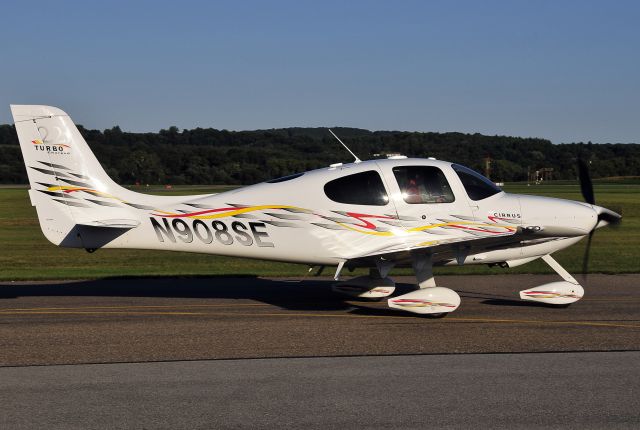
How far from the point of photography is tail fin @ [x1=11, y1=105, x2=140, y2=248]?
12.5 meters

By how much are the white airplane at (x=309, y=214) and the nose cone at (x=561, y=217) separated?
2 cm

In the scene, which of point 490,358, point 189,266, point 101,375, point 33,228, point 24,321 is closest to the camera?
point 101,375

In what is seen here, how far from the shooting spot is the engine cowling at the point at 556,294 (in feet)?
42.2

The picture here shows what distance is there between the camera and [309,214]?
12.8 m

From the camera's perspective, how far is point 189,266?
22.6 m

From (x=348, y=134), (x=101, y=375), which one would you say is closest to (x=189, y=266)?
(x=348, y=134)

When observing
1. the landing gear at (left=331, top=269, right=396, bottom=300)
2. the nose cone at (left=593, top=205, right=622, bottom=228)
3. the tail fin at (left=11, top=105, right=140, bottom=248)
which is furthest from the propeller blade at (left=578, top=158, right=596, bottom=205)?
the tail fin at (left=11, top=105, right=140, bottom=248)

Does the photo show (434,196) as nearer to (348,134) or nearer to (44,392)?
(348,134)

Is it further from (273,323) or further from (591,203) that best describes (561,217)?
(273,323)

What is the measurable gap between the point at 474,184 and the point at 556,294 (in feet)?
6.97

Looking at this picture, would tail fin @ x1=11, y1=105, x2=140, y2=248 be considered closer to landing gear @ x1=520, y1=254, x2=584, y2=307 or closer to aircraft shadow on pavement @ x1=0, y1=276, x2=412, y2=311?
aircraft shadow on pavement @ x1=0, y1=276, x2=412, y2=311

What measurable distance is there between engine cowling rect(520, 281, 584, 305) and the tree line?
87.3 inches

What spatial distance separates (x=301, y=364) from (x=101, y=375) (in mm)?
2095

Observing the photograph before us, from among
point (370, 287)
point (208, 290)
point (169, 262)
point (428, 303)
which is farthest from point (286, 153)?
point (428, 303)
